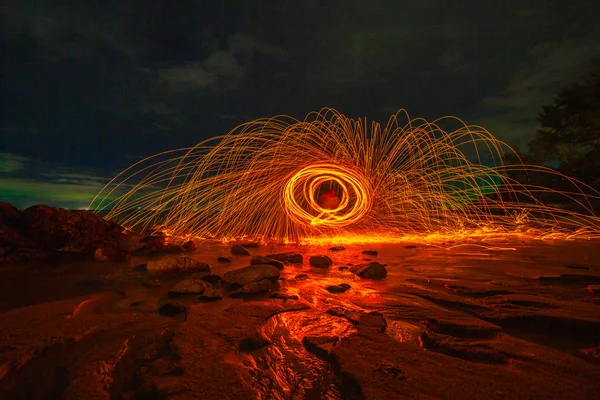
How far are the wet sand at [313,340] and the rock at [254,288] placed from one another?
16 cm

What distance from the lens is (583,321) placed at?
2.34 metres

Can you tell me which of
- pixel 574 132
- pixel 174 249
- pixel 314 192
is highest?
pixel 574 132

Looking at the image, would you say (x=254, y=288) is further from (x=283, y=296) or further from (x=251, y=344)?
(x=251, y=344)

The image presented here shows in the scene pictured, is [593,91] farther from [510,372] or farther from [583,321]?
[510,372]

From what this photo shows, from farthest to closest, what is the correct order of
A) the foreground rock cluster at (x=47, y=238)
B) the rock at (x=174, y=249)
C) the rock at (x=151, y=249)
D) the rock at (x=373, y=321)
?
the rock at (x=174, y=249)
the rock at (x=151, y=249)
the foreground rock cluster at (x=47, y=238)
the rock at (x=373, y=321)

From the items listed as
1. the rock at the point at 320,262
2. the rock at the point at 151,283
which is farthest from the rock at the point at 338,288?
the rock at the point at 151,283

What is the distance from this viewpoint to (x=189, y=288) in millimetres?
3471

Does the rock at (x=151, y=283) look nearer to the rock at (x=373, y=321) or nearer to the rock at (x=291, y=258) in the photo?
the rock at (x=291, y=258)

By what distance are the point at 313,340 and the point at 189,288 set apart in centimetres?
187

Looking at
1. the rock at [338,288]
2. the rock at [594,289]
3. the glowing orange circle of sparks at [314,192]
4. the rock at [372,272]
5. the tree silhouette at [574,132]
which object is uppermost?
the tree silhouette at [574,132]

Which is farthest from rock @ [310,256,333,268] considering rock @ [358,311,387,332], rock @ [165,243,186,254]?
rock @ [165,243,186,254]

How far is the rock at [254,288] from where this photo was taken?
3467mm

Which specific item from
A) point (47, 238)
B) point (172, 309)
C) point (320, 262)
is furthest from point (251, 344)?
point (47, 238)

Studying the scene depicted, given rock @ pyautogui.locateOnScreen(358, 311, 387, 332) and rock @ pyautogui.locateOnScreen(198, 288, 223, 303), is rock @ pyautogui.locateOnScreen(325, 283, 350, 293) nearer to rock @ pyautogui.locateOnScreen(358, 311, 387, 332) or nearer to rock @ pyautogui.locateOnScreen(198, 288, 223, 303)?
rock @ pyautogui.locateOnScreen(358, 311, 387, 332)
